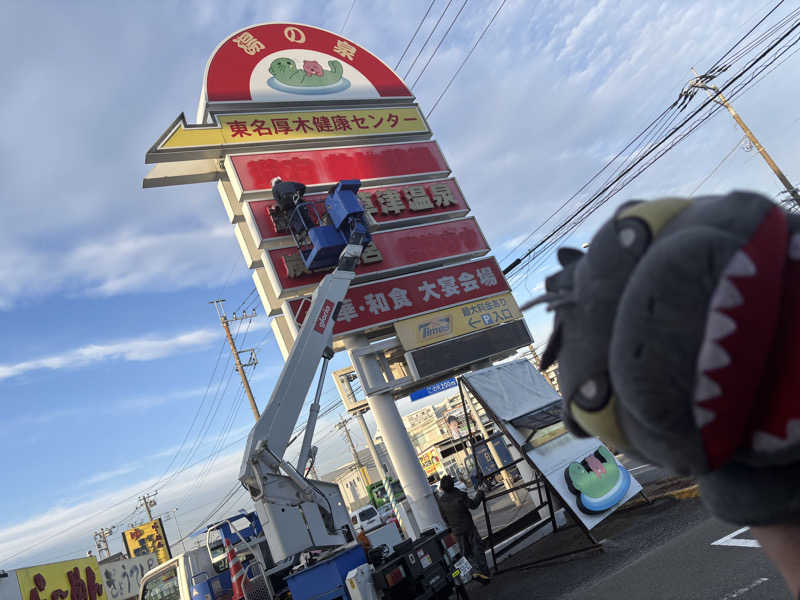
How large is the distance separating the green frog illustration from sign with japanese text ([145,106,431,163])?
907 mm

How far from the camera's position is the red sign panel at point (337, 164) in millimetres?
10391

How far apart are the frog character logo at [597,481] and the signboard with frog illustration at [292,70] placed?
31.6 feet

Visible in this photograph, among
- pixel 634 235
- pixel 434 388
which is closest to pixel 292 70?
pixel 434 388

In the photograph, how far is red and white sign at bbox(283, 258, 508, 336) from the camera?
32.6ft

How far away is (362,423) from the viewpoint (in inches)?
1184

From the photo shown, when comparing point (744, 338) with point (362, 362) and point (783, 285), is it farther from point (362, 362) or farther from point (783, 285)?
point (362, 362)

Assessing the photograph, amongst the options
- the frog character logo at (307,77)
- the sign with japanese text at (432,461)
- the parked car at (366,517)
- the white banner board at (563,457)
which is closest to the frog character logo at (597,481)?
the white banner board at (563,457)

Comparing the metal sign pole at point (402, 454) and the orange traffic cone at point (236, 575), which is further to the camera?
the metal sign pole at point (402, 454)

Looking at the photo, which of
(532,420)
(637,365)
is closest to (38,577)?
(532,420)

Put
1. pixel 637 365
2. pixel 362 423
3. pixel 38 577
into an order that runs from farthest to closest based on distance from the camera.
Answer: pixel 362 423 < pixel 38 577 < pixel 637 365

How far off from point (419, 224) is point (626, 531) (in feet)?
24.2

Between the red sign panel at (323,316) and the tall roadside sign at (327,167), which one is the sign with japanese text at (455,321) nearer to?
the tall roadside sign at (327,167)

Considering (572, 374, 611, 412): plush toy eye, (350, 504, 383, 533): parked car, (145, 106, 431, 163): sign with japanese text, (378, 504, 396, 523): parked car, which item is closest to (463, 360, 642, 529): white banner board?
(572, 374, 611, 412): plush toy eye

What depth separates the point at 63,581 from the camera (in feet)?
53.1
